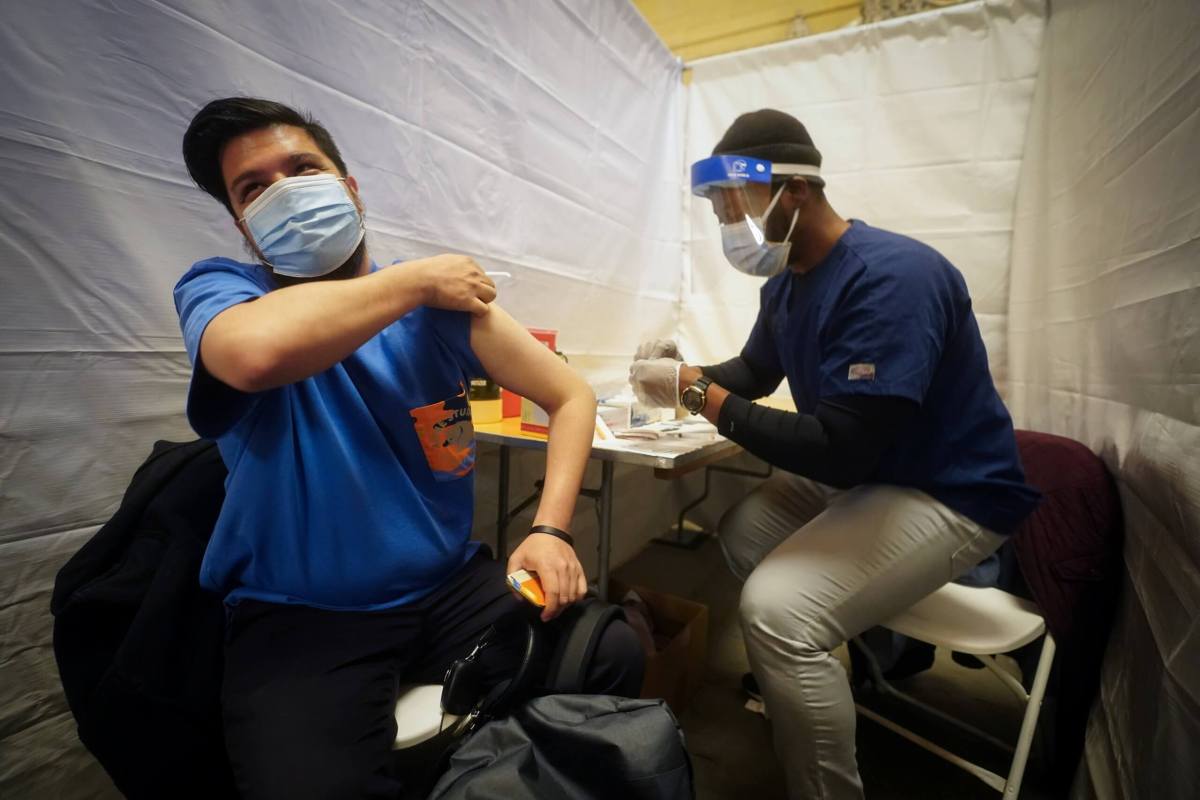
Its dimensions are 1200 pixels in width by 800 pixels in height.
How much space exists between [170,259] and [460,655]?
35.5 inches

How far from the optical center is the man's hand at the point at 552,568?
0.75 metres

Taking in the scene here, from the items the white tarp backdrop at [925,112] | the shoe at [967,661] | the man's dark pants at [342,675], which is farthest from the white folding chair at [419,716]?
the white tarp backdrop at [925,112]

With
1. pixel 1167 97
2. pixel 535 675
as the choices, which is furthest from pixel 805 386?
pixel 535 675

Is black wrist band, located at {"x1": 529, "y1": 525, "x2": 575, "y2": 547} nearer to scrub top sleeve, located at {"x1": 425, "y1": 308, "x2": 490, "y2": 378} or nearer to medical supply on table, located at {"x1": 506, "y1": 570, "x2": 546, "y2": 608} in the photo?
medical supply on table, located at {"x1": 506, "y1": 570, "x2": 546, "y2": 608}

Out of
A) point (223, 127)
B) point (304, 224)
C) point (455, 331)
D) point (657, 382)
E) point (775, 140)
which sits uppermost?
point (775, 140)

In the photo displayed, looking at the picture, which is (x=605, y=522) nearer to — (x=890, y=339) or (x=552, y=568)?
(x=552, y=568)

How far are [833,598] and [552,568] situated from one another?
1.91 ft

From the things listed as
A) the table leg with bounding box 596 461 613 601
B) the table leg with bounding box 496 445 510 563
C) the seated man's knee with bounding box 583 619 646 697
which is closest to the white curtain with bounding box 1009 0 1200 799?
the seated man's knee with bounding box 583 619 646 697

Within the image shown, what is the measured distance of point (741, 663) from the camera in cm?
172

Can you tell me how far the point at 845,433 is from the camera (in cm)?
99

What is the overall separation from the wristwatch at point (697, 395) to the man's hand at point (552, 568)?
53cm

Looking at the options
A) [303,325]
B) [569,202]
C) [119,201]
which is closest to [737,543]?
[303,325]

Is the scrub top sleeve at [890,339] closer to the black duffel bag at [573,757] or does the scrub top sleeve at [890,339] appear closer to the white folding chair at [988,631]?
the white folding chair at [988,631]

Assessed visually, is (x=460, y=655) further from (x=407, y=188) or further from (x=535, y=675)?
(x=407, y=188)
